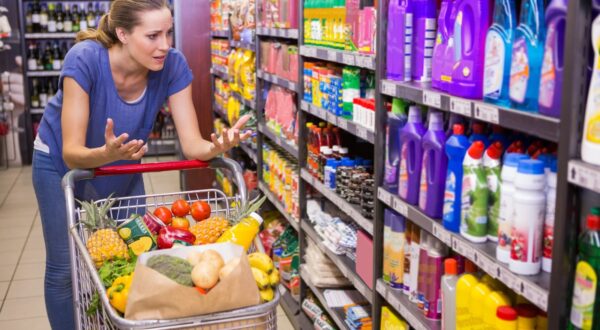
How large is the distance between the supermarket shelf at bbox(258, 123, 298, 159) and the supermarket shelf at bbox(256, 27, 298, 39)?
0.64 m

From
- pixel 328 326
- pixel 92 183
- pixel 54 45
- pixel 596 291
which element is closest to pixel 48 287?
pixel 92 183

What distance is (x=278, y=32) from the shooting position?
4.34 metres

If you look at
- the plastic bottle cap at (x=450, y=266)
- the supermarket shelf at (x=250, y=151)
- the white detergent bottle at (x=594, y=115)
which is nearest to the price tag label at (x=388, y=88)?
the plastic bottle cap at (x=450, y=266)

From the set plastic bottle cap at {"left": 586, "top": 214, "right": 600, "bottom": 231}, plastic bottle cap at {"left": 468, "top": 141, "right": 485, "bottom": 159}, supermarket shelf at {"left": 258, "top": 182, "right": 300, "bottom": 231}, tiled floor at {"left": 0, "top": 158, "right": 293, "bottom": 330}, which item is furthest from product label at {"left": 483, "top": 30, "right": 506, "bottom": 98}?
tiled floor at {"left": 0, "top": 158, "right": 293, "bottom": 330}

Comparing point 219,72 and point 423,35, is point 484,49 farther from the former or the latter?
point 219,72

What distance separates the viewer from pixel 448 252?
8.23ft

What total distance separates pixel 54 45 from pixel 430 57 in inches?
319

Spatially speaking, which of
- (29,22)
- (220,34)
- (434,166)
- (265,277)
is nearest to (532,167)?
(434,166)

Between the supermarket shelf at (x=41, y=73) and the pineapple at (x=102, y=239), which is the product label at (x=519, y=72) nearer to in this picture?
Result: the pineapple at (x=102, y=239)

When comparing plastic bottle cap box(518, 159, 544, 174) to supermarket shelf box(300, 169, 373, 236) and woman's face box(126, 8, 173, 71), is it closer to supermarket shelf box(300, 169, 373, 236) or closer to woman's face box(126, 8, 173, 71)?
supermarket shelf box(300, 169, 373, 236)

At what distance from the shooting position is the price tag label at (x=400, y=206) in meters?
2.58

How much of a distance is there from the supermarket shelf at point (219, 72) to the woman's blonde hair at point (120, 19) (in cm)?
328

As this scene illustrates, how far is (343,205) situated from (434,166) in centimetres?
96

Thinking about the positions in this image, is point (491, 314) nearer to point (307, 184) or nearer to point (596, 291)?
point (596, 291)
